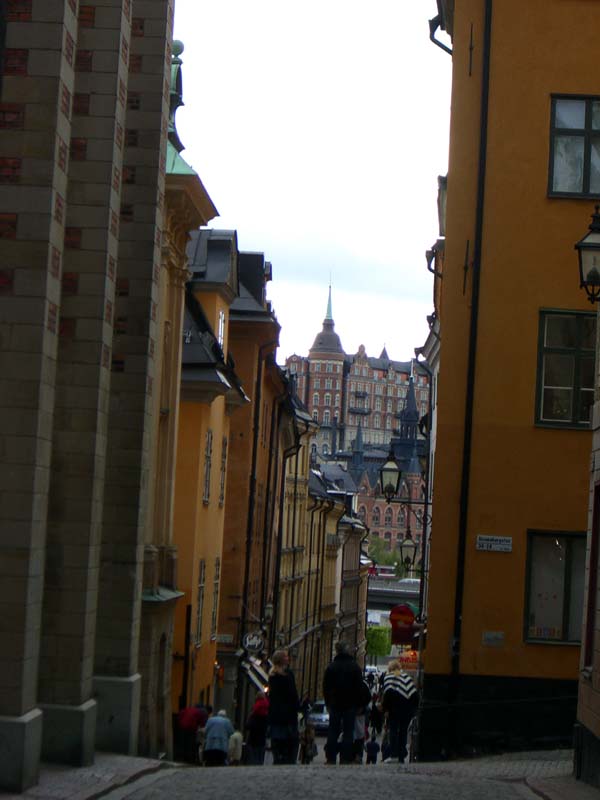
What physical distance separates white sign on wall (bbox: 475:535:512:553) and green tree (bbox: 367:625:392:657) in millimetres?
116821

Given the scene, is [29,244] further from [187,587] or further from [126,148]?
[187,587]

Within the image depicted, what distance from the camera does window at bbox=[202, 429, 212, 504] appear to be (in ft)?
105

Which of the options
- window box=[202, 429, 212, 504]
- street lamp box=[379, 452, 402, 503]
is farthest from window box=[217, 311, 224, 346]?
street lamp box=[379, 452, 402, 503]

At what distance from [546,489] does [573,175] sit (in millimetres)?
4211

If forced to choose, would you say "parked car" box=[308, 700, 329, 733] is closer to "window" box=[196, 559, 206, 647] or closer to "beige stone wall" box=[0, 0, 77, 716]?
"window" box=[196, 559, 206, 647]

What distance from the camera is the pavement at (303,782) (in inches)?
524

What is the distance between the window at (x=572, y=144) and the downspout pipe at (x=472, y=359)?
3.00 ft

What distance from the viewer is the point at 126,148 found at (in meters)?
18.4

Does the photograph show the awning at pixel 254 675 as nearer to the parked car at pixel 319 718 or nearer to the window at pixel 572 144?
the parked car at pixel 319 718

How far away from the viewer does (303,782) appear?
14727mm

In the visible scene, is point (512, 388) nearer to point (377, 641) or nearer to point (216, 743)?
point (216, 743)

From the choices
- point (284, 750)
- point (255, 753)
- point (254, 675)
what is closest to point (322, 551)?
→ point (254, 675)

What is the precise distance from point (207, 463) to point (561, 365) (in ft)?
40.9

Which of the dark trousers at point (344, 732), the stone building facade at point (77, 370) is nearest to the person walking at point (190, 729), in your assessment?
the stone building facade at point (77, 370)
